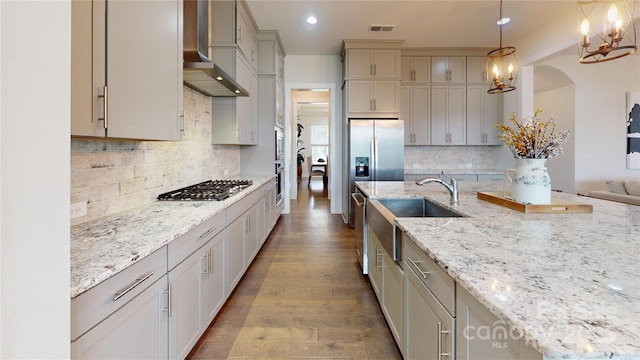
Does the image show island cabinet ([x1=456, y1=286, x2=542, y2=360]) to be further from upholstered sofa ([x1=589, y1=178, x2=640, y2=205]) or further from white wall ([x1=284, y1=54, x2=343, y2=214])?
white wall ([x1=284, y1=54, x2=343, y2=214])

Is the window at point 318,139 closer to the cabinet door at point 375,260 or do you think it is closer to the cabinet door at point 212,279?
the cabinet door at point 375,260

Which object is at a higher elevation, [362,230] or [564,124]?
[564,124]

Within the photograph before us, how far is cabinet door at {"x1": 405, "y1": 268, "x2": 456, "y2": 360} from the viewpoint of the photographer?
1071mm

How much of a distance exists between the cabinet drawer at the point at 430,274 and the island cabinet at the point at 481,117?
4.81 m

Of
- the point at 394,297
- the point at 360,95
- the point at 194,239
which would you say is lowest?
the point at 394,297

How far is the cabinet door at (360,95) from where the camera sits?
5.12 meters

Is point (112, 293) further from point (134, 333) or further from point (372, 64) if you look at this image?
point (372, 64)

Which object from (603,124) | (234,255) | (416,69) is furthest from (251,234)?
(603,124)

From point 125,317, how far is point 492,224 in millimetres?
1613

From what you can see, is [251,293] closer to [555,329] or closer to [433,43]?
[555,329]

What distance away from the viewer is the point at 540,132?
172 cm

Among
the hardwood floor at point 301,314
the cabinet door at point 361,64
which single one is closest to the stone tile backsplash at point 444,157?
the cabinet door at point 361,64

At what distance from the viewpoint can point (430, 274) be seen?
1184 millimetres

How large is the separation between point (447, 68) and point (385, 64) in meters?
1.26
